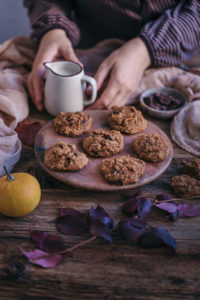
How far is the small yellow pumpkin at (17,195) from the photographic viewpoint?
87 cm

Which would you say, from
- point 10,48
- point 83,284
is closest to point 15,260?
point 83,284

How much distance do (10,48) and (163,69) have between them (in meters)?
0.76

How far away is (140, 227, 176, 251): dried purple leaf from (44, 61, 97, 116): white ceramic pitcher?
0.65 meters

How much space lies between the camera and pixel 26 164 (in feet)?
3.80

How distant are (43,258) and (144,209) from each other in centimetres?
33

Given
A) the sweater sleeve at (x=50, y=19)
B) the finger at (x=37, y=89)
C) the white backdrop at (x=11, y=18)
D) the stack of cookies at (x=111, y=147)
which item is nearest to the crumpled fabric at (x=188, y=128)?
the stack of cookies at (x=111, y=147)

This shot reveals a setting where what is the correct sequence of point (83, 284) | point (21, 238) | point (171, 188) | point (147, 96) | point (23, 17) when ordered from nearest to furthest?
point (83, 284) → point (21, 238) → point (171, 188) → point (147, 96) → point (23, 17)

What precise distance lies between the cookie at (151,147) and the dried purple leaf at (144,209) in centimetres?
16

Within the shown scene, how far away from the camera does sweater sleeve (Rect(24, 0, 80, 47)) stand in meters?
1.57

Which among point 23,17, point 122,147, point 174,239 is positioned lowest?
point 174,239

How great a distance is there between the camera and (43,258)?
82cm

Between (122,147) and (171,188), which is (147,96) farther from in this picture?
(171,188)

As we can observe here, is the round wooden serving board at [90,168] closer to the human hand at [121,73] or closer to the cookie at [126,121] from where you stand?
the cookie at [126,121]

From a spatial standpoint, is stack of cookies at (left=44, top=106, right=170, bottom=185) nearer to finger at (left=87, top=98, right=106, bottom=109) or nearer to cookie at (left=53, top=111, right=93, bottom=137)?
cookie at (left=53, top=111, right=93, bottom=137)
